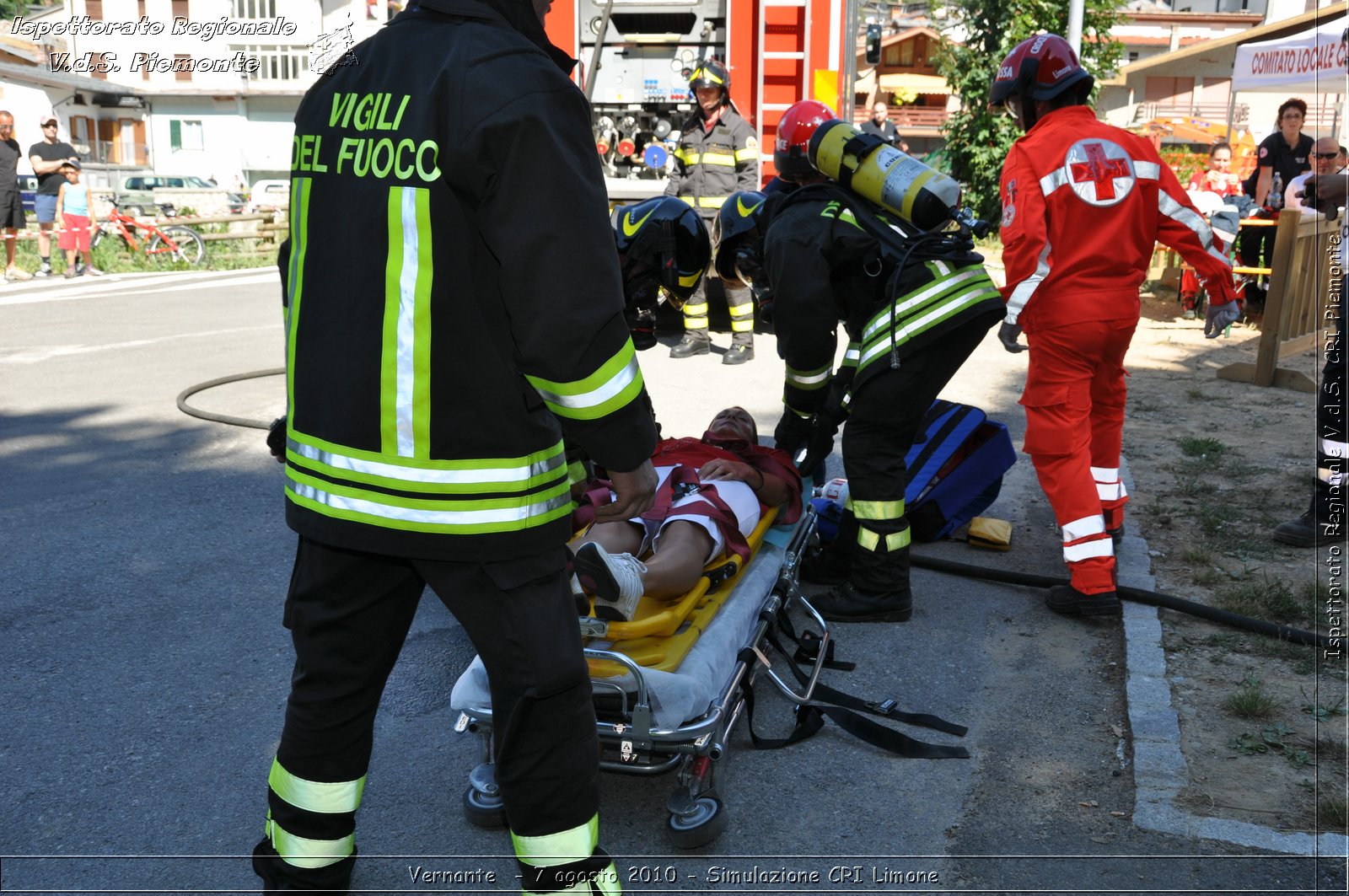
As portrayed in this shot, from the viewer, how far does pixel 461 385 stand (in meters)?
2.00

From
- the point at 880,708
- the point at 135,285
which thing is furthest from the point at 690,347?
the point at 135,285

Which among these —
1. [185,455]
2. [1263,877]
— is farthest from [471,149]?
[185,455]

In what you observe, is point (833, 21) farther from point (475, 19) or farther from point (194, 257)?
point (194, 257)

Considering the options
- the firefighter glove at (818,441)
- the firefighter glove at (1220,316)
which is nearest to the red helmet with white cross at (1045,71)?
the firefighter glove at (1220,316)

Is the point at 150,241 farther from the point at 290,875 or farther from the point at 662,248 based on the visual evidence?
the point at 290,875

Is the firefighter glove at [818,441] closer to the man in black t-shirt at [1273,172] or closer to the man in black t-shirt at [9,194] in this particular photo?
the man in black t-shirt at [1273,172]

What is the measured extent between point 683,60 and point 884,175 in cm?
815

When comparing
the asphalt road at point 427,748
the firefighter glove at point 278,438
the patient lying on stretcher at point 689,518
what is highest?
the firefighter glove at point 278,438

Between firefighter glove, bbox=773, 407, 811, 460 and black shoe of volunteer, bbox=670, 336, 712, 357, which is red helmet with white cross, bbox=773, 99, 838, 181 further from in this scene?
black shoe of volunteer, bbox=670, 336, 712, 357

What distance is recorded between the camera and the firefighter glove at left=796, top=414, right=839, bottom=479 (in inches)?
177

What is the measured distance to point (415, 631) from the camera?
4141 mm

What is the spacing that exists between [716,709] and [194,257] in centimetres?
1735

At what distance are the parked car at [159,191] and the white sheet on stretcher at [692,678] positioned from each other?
89.2 ft

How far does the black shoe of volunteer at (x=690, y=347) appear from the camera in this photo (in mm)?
9734
